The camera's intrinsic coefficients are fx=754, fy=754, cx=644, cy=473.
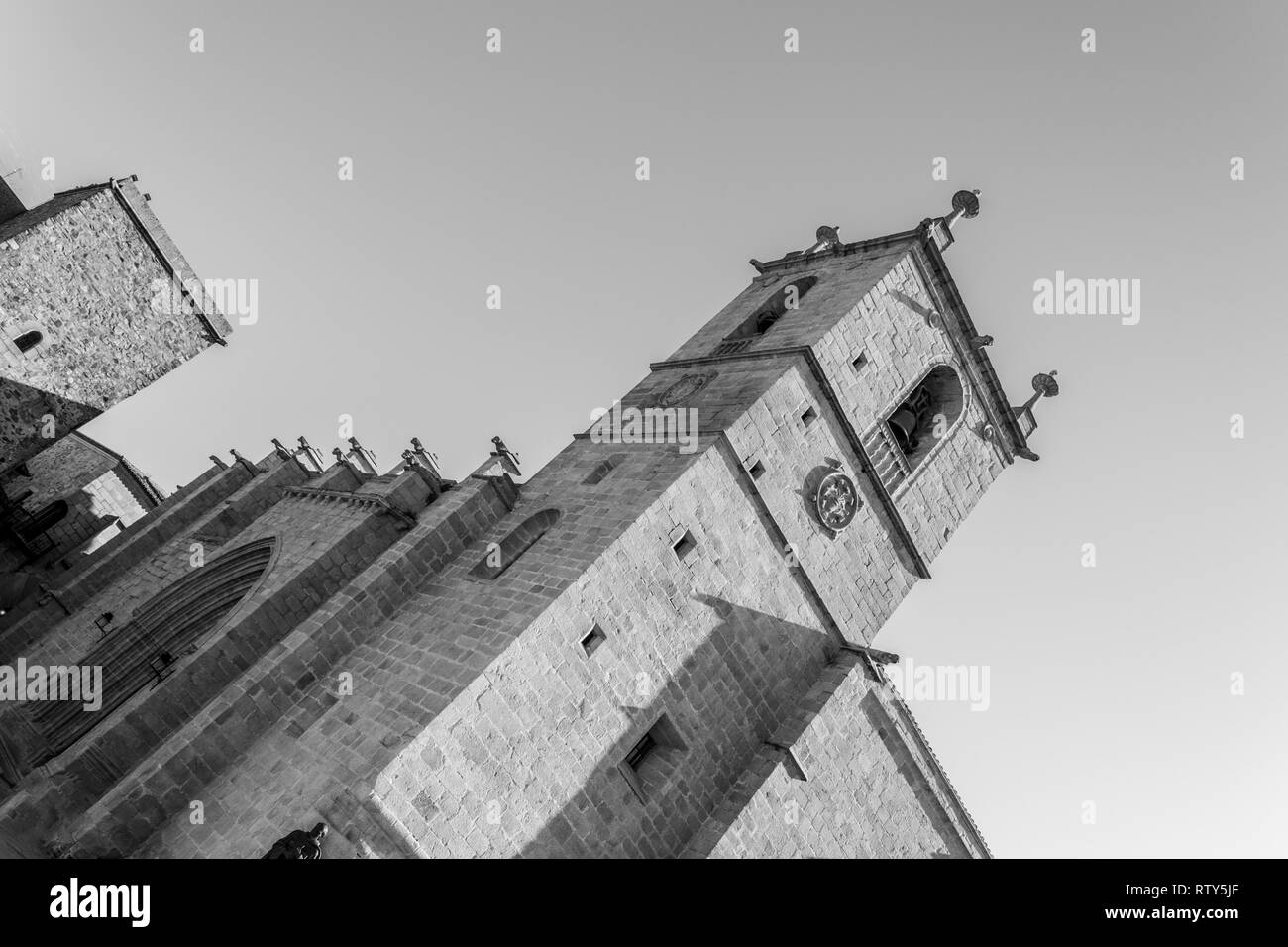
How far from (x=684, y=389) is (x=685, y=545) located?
449cm

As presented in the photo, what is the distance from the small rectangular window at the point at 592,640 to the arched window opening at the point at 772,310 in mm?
8370

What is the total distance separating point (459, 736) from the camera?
10.2 m

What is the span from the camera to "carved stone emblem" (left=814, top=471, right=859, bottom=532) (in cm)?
1532

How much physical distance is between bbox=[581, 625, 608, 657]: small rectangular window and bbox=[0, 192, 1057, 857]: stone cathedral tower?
0.09 m

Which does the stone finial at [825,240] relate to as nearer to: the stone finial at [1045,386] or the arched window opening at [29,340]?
the stone finial at [1045,386]

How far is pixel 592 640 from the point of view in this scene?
38.9ft

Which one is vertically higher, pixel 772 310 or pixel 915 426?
pixel 772 310

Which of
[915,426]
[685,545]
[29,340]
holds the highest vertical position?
[29,340]

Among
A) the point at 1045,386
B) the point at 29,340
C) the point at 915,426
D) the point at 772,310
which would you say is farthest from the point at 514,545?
the point at 1045,386

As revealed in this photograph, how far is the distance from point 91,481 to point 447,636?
19697 millimetres

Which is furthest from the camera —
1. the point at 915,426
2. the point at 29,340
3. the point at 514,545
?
the point at 915,426

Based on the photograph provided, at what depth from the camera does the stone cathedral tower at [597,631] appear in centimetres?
1041

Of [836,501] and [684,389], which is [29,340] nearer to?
[684,389]

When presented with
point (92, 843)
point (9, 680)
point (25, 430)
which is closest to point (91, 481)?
point (9, 680)
